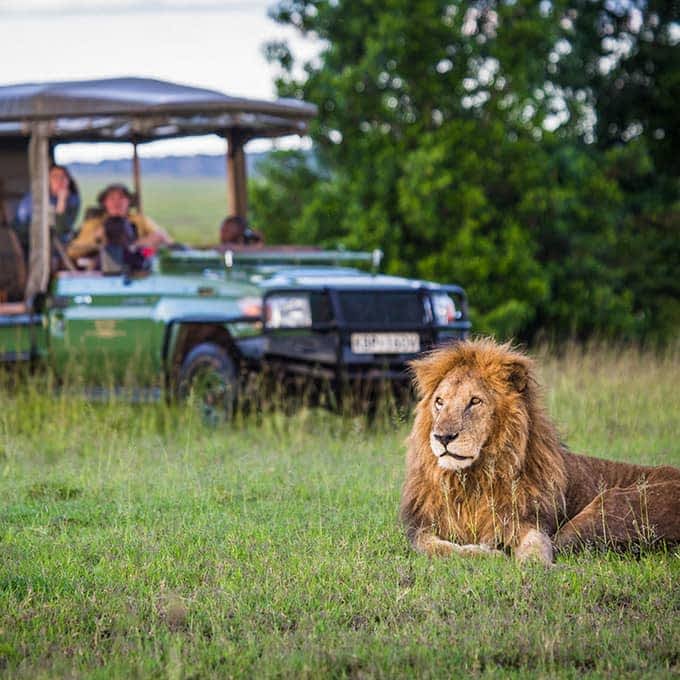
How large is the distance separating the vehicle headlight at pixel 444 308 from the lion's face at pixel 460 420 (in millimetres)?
4706

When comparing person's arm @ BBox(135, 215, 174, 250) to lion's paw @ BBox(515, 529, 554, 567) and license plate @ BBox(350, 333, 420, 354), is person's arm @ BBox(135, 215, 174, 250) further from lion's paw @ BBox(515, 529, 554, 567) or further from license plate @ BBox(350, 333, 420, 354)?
lion's paw @ BBox(515, 529, 554, 567)

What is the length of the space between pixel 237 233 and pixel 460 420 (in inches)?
280

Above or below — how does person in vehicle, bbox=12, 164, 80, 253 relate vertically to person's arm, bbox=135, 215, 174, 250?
above

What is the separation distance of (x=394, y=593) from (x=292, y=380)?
5.06m

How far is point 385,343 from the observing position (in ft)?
35.4

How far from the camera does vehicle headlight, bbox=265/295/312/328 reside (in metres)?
10.6

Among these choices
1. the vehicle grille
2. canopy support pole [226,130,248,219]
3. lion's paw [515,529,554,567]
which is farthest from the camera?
canopy support pole [226,130,248,219]

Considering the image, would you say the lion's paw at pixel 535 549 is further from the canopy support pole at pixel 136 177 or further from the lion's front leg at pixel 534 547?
the canopy support pole at pixel 136 177

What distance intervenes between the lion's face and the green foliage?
39.4 ft

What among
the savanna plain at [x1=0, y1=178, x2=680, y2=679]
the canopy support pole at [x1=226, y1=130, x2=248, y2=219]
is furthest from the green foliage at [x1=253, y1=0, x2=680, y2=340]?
the savanna plain at [x1=0, y1=178, x2=680, y2=679]

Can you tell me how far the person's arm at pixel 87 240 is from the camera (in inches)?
491

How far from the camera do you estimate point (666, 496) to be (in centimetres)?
651

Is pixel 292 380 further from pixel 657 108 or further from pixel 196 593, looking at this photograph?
pixel 657 108

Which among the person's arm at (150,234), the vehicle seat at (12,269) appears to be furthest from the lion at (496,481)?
the vehicle seat at (12,269)
